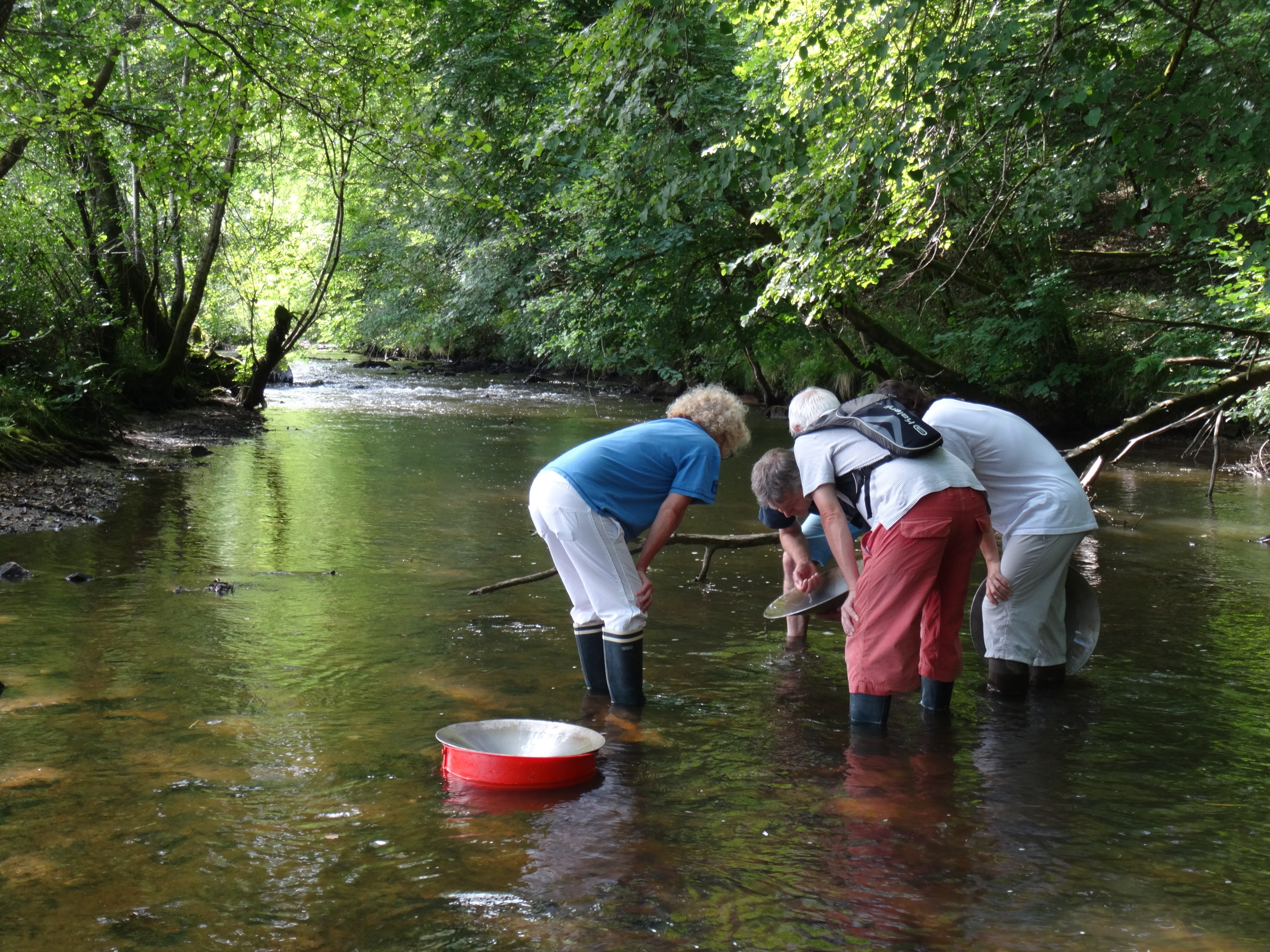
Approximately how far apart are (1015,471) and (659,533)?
1858 mm

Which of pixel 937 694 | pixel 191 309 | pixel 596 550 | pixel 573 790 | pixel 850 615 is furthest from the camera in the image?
pixel 191 309

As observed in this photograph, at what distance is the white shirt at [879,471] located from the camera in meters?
4.57

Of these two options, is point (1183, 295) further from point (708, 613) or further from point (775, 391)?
point (708, 613)

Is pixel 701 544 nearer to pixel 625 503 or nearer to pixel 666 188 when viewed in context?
pixel 625 503

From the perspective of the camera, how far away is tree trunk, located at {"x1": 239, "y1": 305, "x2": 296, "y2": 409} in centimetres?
2106

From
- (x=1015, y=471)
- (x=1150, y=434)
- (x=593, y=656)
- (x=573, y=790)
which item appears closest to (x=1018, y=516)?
(x=1015, y=471)

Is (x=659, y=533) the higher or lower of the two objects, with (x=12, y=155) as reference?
lower

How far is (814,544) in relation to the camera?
655 centimetres

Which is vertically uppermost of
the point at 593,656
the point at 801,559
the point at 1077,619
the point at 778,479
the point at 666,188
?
the point at 666,188

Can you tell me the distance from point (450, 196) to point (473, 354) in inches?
1307

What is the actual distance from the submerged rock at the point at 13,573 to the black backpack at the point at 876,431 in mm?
5737

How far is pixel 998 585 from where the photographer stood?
535 cm

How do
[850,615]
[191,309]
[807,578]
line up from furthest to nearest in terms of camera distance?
[191,309], [807,578], [850,615]

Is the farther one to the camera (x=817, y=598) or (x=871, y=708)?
(x=817, y=598)
